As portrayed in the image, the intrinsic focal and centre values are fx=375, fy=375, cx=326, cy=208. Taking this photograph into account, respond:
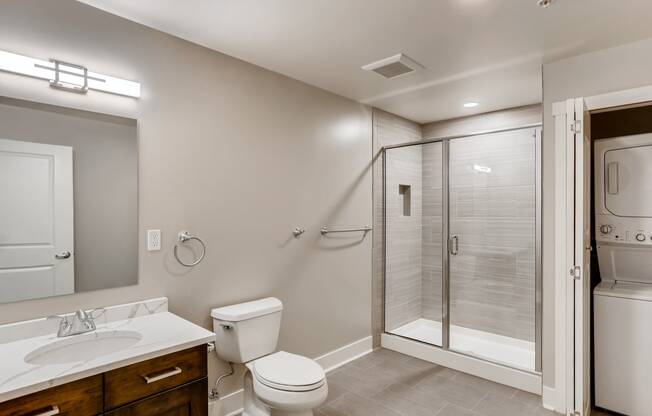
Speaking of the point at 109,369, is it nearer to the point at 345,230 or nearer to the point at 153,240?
the point at 153,240

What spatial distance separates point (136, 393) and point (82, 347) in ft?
1.44

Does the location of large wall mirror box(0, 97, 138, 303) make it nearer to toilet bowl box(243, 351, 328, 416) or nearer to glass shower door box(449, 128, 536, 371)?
toilet bowl box(243, 351, 328, 416)

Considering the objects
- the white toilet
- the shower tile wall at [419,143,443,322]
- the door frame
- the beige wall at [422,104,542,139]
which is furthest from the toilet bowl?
the beige wall at [422,104,542,139]

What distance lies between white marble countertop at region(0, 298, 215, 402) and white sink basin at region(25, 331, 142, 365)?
0.07 feet

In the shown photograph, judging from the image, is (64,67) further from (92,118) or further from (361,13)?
(361,13)

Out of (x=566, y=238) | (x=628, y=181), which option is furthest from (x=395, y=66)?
(x=628, y=181)

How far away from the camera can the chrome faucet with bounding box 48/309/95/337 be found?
5.66ft

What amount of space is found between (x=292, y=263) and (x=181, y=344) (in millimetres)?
1330

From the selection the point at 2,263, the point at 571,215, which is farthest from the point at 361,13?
the point at 2,263

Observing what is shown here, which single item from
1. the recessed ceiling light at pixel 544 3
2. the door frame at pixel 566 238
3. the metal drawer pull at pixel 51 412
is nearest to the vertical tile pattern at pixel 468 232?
the door frame at pixel 566 238

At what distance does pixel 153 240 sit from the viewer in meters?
2.12

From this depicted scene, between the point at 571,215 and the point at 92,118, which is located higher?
the point at 92,118

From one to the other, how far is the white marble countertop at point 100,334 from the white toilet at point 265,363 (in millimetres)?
380

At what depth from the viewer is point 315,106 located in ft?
10.1
